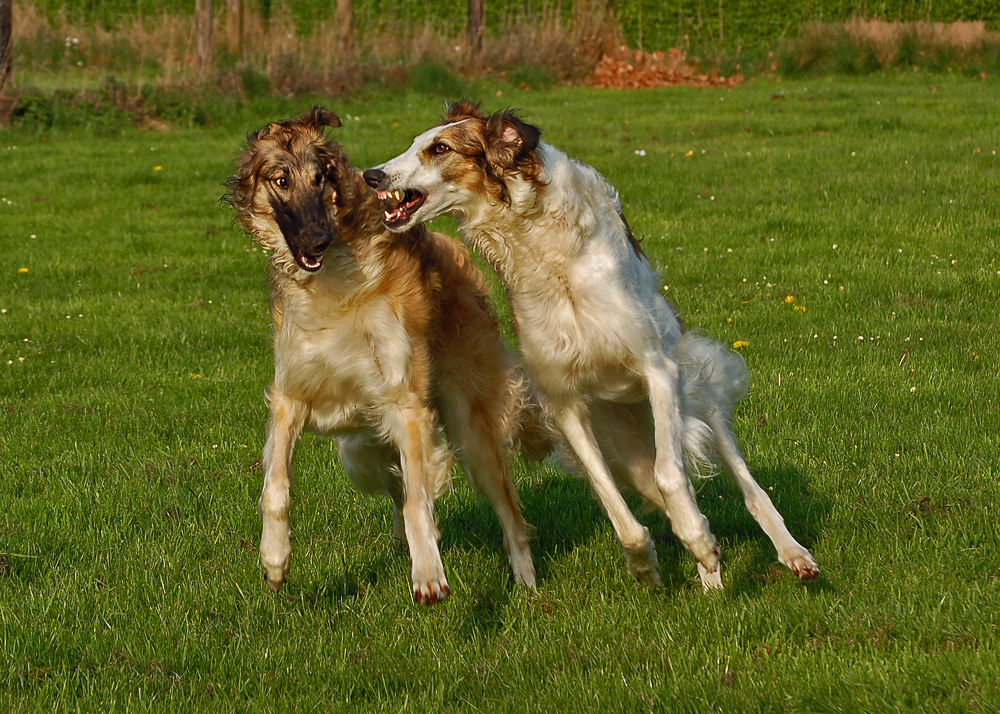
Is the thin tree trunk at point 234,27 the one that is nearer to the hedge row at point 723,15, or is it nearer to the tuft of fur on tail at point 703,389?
the hedge row at point 723,15

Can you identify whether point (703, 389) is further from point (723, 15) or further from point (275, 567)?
point (723, 15)

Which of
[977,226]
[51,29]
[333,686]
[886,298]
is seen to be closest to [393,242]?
[333,686]

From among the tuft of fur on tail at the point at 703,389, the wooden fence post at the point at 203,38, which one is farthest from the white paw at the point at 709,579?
the wooden fence post at the point at 203,38

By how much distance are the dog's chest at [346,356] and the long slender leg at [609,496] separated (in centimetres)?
74

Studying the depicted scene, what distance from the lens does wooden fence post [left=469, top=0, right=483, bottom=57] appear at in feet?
69.3

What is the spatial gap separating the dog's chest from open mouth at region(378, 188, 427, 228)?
340 millimetres

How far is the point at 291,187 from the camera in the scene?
4.83 metres

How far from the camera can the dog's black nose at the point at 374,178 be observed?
4.70 meters

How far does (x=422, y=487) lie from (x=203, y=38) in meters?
15.3

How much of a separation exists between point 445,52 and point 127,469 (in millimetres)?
15779

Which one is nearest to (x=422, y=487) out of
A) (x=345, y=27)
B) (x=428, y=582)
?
(x=428, y=582)

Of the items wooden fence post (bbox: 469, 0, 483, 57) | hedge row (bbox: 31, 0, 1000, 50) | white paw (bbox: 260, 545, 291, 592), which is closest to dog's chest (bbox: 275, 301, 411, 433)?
white paw (bbox: 260, 545, 291, 592)

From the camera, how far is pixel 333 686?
13.1 feet

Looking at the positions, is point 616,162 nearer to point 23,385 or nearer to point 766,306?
point 766,306
